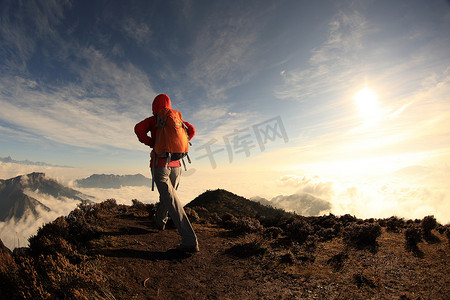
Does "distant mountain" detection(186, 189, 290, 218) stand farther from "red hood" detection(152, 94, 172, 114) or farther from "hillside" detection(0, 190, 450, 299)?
"red hood" detection(152, 94, 172, 114)

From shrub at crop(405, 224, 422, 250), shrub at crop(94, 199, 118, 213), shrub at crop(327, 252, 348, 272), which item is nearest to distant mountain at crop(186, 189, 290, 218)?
shrub at crop(94, 199, 118, 213)

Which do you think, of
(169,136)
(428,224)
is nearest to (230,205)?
(428,224)

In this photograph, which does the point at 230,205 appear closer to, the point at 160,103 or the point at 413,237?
the point at 413,237

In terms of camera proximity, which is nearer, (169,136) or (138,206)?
(169,136)

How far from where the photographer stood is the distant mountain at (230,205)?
3109 centimetres

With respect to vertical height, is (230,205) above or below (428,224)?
below

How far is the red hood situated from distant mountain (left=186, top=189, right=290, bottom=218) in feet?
89.2

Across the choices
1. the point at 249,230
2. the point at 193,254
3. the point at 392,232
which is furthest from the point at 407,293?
the point at 392,232

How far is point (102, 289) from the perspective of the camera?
2549 millimetres

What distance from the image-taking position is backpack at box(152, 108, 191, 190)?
4098 millimetres

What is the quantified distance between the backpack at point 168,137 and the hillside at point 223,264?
2.05 metres

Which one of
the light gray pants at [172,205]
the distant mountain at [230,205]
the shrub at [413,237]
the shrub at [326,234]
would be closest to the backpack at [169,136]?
the light gray pants at [172,205]

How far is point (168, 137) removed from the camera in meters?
4.14

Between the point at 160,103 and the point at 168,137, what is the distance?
2.86ft
